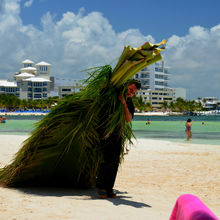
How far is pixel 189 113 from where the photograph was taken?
509 ft

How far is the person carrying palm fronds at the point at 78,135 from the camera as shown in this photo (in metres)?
4.48

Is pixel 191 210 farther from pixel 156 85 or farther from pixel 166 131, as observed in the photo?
pixel 156 85

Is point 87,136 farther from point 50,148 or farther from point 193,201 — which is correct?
point 193,201

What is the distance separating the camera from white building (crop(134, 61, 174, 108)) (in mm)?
133375

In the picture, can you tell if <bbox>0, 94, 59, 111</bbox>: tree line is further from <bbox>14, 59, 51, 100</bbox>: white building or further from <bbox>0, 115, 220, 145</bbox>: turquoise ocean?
<bbox>0, 115, 220, 145</bbox>: turquoise ocean

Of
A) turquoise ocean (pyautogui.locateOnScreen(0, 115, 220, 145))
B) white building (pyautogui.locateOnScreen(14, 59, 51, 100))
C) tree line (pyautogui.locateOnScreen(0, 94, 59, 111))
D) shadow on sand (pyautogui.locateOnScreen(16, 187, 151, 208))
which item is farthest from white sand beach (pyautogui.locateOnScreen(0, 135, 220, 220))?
white building (pyautogui.locateOnScreen(14, 59, 51, 100))

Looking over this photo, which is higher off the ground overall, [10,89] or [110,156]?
[10,89]

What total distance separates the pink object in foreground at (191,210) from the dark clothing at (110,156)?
2320 millimetres

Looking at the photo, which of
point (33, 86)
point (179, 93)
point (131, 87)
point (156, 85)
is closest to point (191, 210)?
point (131, 87)

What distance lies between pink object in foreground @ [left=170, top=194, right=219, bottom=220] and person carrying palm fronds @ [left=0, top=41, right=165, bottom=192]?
7.57 ft

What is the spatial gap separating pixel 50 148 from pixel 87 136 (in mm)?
610

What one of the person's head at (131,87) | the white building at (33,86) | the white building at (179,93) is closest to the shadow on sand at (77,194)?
the person's head at (131,87)

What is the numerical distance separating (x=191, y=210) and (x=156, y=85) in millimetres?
139278

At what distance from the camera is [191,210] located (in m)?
1.84
